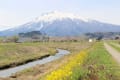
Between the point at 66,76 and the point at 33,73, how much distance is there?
22548 mm

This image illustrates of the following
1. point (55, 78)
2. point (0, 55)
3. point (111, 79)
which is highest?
point (55, 78)

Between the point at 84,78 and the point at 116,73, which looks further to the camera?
the point at 116,73

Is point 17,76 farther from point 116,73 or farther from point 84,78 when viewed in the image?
point 84,78

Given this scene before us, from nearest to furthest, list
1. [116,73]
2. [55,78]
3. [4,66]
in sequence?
[55,78] < [116,73] < [4,66]

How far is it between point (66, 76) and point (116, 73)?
359 inches

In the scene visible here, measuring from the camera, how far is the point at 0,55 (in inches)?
2630

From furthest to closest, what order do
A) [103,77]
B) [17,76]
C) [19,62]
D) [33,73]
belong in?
[19,62], [33,73], [17,76], [103,77]

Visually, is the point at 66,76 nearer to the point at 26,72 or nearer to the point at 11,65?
the point at 26,72

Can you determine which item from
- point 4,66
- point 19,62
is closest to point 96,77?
point 4,66

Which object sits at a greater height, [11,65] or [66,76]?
[66,76]

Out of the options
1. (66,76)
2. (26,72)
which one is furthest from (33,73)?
(66,76)

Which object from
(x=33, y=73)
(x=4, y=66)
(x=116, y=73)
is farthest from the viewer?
(x=4, y=66)

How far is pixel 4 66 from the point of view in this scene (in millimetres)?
49188

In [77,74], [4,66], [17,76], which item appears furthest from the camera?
[4,66]
